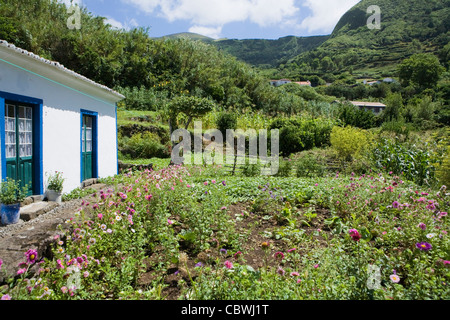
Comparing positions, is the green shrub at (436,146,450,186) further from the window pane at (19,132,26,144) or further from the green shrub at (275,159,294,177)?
the window pane at (19,132,26,144)

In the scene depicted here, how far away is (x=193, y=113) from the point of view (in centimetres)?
1250

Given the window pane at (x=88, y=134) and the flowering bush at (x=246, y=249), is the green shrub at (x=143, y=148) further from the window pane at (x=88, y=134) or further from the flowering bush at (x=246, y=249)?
the flowering bush at (x=246, y=249)

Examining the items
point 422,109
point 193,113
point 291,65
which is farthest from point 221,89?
point 291,65

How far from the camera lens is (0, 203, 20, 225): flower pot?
445cm

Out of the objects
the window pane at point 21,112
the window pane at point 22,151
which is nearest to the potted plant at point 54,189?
the window pane at point 22,151

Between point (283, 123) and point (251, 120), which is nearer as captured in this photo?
point (283, 123)

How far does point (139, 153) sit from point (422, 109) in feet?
94.2

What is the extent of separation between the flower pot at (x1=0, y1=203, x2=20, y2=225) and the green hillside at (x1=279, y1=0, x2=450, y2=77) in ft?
252

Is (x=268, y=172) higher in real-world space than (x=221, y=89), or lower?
lower

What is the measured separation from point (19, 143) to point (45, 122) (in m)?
0.75

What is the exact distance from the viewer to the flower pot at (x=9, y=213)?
4445mm

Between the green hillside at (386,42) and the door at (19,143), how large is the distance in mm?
75839

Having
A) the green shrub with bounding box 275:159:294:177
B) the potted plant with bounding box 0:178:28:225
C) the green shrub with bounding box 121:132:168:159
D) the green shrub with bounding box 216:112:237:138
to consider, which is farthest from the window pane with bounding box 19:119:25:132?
the green shrub with bounding box 216:112:237:138
